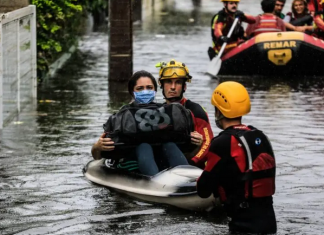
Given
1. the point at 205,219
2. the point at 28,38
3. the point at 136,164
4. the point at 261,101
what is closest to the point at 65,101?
the point at 28,38

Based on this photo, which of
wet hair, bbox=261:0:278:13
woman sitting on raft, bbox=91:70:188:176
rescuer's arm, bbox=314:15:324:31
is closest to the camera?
woman sitting on raft, bbox=91:70:188:176

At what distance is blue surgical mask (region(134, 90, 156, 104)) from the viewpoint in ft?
33.6

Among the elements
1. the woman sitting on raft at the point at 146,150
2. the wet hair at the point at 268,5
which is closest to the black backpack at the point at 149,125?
the woman sitting on raft at the point at 146,150

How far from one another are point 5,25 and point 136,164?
4.42 meters

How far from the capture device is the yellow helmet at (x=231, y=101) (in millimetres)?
8070

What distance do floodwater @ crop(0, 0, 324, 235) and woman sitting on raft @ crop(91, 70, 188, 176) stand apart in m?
0.35

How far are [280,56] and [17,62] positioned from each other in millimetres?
6916

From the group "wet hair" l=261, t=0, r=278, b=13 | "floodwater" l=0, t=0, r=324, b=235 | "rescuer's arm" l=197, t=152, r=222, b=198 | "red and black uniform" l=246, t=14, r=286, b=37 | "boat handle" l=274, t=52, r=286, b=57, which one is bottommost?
"floodwater" l=0, t=0, r=324, b=235

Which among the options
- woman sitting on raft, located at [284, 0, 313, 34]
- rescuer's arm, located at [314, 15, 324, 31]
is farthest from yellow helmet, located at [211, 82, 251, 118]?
woman sitting on raft, located at [284, 0, 313, 34]

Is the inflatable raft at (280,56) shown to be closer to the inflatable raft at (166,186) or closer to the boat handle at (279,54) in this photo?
the boat handle at (279,54)

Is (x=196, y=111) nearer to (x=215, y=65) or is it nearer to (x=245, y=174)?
(x=245, y=174)

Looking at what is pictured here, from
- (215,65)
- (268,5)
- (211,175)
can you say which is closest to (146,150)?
(211,175)

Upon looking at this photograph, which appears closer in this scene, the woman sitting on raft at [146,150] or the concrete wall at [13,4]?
the woman sitting on raft at [146,150]

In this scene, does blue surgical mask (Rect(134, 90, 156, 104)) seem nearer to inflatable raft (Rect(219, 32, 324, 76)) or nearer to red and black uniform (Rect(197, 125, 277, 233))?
red and black uniform (Rect(197, 125, 277, 233))
